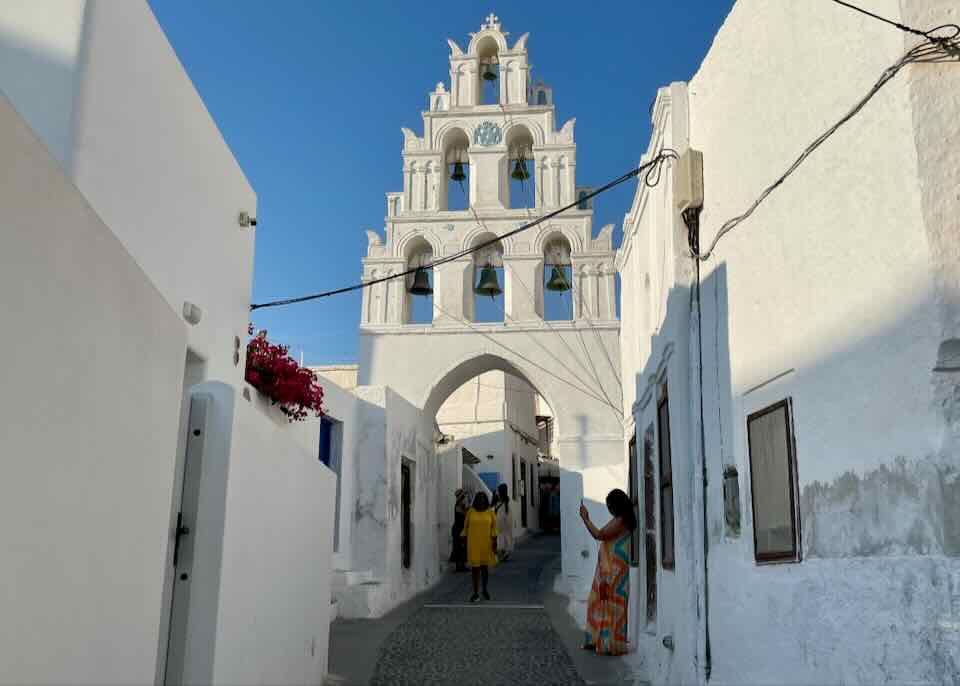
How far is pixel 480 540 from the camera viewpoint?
487 inches

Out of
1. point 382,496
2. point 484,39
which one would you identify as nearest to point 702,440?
point 382,496

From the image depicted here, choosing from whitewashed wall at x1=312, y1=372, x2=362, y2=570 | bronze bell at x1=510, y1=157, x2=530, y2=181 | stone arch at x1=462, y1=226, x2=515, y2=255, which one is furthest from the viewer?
bronze bell at x1=510, y1=157, x2=530, y2=181

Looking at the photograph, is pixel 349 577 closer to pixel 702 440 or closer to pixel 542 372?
pixel 542 372

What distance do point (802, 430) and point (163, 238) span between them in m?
3.59

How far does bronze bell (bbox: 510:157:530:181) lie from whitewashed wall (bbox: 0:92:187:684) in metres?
14.6

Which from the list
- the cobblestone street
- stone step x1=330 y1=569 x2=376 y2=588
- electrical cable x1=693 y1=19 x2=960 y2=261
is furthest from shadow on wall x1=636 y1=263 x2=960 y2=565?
stone step x1=330 y1=569 x2=376 y2=588

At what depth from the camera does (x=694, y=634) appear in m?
5.23

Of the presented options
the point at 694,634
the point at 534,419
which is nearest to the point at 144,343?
the point at 694,634

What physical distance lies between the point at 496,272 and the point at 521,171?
7.10 ft

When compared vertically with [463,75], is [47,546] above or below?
below

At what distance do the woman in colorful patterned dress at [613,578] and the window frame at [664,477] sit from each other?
1123 millimetres

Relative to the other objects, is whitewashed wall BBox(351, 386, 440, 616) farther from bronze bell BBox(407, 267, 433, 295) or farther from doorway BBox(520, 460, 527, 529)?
doorway BBox(520, 460, 527, 529)

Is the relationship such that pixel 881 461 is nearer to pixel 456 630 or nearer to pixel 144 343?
pixel 144 343

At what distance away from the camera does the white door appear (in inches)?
146
